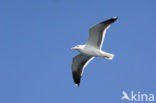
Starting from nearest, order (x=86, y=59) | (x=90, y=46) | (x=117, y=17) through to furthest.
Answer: (x=117, y=17), (x=90, y=46), (x=86, y=59)

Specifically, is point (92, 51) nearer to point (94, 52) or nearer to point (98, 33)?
point (94, 52)

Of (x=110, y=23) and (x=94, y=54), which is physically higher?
(x=110, y=23)

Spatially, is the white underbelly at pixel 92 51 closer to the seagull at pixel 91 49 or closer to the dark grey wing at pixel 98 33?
the seagull at pixel 91 49

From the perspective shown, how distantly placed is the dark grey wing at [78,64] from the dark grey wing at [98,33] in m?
1.18

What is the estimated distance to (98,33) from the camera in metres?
14.7

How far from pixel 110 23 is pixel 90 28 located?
827mm

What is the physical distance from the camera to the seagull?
47.5 feet

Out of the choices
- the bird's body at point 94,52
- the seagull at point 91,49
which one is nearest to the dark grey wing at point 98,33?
the seagull at point 91,49

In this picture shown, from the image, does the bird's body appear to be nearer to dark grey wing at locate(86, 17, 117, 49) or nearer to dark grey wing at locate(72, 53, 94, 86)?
dark grey wing at locate(86, 17, 117, 49)

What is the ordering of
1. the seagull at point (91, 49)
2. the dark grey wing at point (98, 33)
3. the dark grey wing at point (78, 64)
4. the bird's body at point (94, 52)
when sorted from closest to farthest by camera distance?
the dark grey wing at point (98, 33), the seagull at point (91, 49), the bird's body at point (94, 52), the dark grey wing at point (78, 64)

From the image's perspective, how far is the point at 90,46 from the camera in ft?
50.0

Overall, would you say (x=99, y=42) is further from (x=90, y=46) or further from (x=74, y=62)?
(x=74, y=62)

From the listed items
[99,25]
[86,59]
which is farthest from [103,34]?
[86,59]

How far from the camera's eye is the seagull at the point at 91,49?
570 inches
